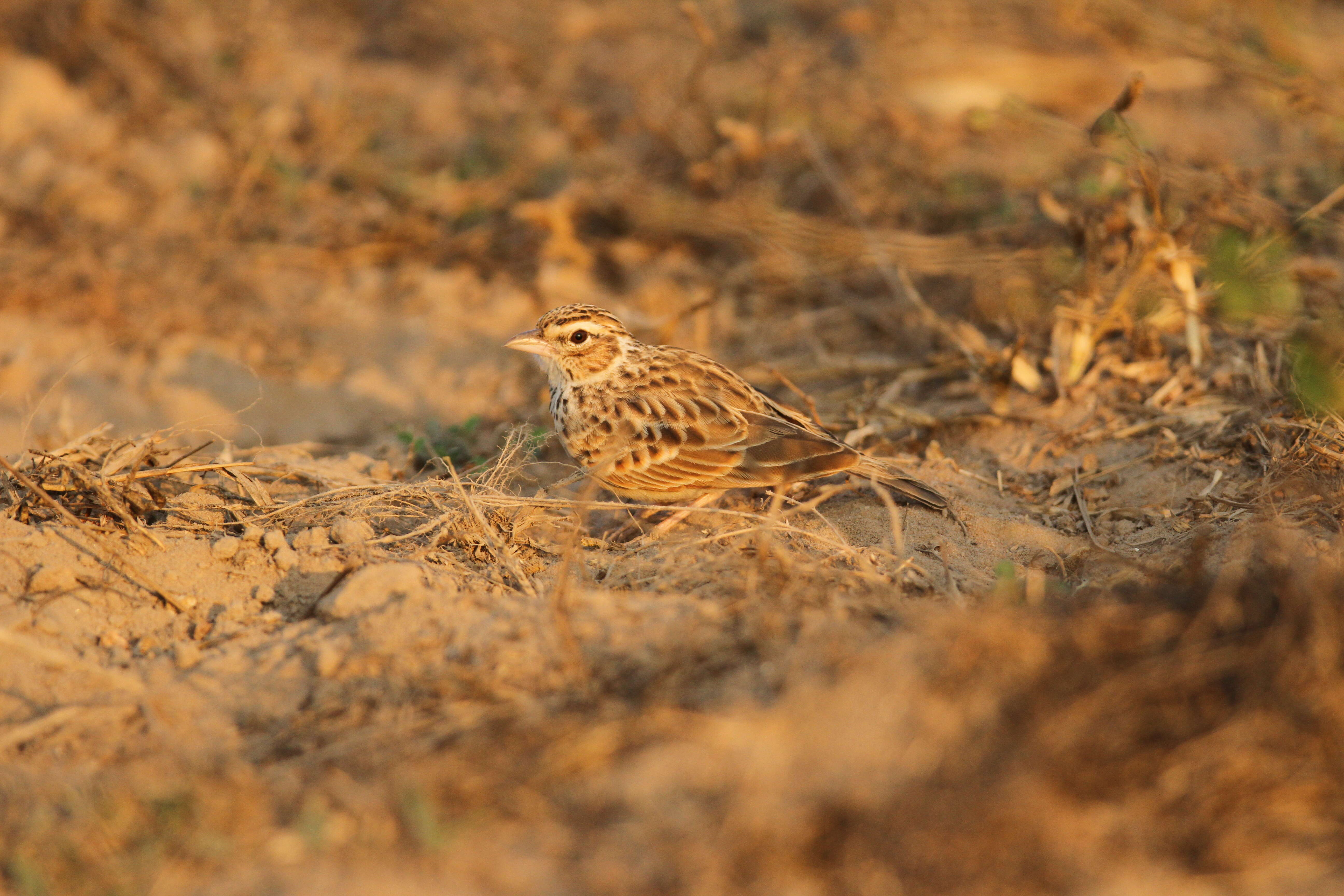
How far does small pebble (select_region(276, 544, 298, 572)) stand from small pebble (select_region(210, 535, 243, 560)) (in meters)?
0.17

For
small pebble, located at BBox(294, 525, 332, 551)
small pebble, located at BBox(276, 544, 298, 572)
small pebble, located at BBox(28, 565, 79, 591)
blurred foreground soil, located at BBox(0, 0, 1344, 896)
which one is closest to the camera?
blurred foreground soil, located at BBox(0, 0, 1344, 896)

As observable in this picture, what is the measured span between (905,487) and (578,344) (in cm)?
193

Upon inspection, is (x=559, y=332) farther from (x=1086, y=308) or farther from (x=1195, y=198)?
(x=1195, y=198)

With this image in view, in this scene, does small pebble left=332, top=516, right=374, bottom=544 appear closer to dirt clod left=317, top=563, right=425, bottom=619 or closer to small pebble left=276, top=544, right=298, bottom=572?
small pebble left=276, top=544, right=298, bottom=572

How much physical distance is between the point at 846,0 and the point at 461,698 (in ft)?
32.0

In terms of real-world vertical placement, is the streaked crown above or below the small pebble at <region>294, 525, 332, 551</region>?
above

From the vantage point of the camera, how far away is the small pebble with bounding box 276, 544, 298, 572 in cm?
436

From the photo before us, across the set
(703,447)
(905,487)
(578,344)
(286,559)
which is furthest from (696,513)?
(286,559)

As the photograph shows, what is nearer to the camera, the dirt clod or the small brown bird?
the dirt clod

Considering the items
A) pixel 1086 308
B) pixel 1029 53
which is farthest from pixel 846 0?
pixel 1086 308

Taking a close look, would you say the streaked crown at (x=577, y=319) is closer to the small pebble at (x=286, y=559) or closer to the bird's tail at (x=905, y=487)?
the bird's tail at (x=905, y=487)

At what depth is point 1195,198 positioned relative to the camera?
6.21m

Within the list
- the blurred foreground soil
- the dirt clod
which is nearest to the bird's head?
the blurred foreground soil

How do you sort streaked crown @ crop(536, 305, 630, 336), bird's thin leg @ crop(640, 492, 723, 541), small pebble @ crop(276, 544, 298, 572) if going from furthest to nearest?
streaked crown @ crop(536, 305, 630, 336), bird's thin leg @ crop(640, 492, 723, 541), small pebble @ crop(276, 544, 298, 572)
